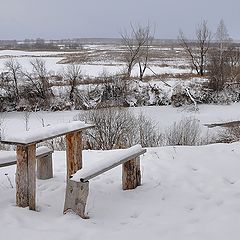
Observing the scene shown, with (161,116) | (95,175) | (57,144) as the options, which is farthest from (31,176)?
(161,116)

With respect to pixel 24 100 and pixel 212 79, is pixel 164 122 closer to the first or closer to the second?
pixel 212 79

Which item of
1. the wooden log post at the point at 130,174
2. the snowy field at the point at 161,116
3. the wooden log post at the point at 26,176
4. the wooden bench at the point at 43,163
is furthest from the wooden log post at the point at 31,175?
the snowy field at the point at 161,116

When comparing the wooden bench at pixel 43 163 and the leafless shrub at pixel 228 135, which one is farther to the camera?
the leafless shrub at pixel 228 135

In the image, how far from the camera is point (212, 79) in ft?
115

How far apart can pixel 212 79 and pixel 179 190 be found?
30.8 m

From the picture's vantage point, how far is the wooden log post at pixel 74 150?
5.43 metres

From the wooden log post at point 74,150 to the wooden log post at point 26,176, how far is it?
0.91 meters

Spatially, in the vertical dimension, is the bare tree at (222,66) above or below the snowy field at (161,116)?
above

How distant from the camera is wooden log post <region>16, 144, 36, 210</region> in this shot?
4.48 m

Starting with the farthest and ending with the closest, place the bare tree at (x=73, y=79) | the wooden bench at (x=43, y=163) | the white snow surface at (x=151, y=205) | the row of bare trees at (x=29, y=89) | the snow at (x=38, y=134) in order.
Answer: the bare tree at (x=73, y=79), the row of bare trees at (x=29, y=89), the wooden bench at (x=43, y=163), the snow at (x=38, y=134), the white snow surface at (x=151, y=205)

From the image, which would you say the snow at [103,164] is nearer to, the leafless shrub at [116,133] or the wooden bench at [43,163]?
the wooden bench at [43,163]

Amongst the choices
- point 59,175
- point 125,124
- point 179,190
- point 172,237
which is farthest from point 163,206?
point 125,124

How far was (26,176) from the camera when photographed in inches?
180

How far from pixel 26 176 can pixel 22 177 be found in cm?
5
